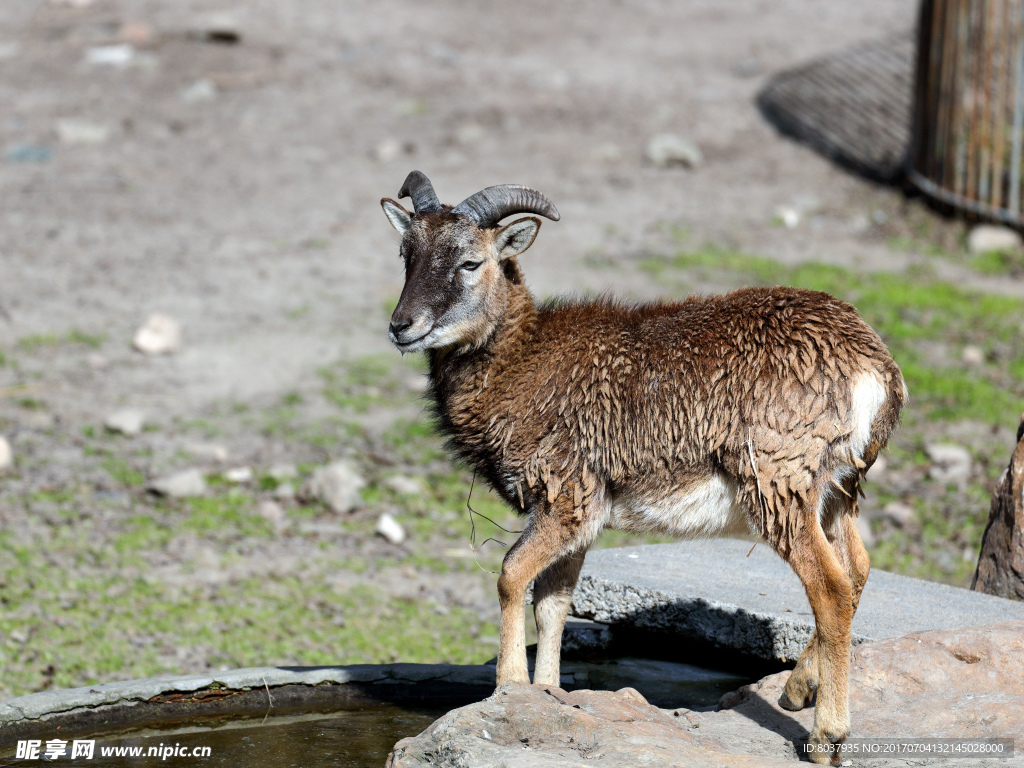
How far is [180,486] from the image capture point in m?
9.79

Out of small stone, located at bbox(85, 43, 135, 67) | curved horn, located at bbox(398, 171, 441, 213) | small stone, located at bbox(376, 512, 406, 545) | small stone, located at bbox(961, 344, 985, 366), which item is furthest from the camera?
small stone, located at bbox(85, 43, 135, 67)

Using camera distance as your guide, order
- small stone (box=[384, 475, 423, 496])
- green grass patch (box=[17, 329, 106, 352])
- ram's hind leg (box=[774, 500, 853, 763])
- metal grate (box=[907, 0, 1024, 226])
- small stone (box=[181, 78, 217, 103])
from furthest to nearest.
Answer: small stone (box=[181, 78, 217, 103]) → metal grate (box=[907, 0, 1024, 226]) → green grass patch (box=[17, 329, 106, 352]) → small stone (box=[384, 475, 423, 496]) → ram's hind leg (box=[774, 500, 853, 763])

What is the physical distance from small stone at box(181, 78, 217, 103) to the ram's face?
13.6m

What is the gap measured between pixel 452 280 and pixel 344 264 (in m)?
8.75

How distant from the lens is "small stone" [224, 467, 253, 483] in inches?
398

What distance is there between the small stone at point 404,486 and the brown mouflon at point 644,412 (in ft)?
12.4

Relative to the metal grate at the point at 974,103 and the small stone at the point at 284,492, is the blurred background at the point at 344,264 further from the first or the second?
the metal grate at the point at 974,103

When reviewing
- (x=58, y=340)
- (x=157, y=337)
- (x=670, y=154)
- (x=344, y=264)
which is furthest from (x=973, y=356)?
(x=58, y=340)

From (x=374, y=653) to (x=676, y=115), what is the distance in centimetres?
1360

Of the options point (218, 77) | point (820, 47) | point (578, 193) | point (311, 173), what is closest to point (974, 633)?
point (578, 193)

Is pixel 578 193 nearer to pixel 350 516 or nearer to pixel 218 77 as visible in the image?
pixel 218 77

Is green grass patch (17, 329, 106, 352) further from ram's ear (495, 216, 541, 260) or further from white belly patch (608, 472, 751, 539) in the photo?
white belly patch (608, 472, 751, 539)

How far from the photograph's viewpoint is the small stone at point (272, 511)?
965 cm

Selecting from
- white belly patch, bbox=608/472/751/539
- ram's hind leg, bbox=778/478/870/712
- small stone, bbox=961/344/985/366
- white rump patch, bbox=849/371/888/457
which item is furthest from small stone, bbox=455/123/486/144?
white rump patch, bbox=849/371/888/457
